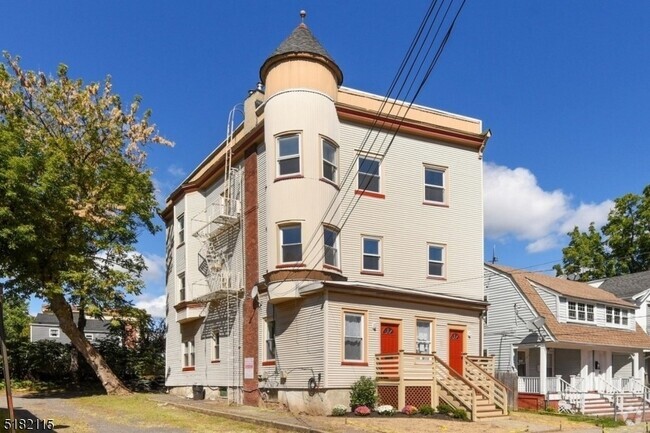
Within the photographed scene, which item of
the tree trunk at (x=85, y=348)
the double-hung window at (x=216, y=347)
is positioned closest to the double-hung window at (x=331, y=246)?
the double-hung window at (x=216, y=347)

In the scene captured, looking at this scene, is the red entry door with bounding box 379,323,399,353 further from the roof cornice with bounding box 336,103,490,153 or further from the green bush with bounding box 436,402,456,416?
the roof cornice with bounding box 336,103,490,153

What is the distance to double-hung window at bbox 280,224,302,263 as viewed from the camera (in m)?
20.1

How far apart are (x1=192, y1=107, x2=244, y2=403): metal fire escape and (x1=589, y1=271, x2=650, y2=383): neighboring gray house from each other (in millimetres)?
23182

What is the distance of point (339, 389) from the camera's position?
18891 mm

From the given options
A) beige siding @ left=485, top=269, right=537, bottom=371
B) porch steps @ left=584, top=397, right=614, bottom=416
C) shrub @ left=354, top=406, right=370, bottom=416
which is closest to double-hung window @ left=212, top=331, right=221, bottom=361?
shrub @ left=354, top=406, right=370, bottom=416

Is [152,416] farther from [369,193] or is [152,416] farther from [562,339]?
[562,339]

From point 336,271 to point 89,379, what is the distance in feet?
66.2

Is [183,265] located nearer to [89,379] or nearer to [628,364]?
[89,379]

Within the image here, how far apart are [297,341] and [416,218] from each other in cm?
689

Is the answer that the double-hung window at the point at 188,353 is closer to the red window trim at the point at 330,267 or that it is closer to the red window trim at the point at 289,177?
the red window trim at the point at 330,267

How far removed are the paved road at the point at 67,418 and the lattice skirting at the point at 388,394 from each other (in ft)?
22.0

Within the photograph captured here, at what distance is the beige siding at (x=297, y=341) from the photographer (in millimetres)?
19078

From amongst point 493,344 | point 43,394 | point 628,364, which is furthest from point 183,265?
point 628,364

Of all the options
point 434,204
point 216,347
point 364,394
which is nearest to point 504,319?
point 434,204
